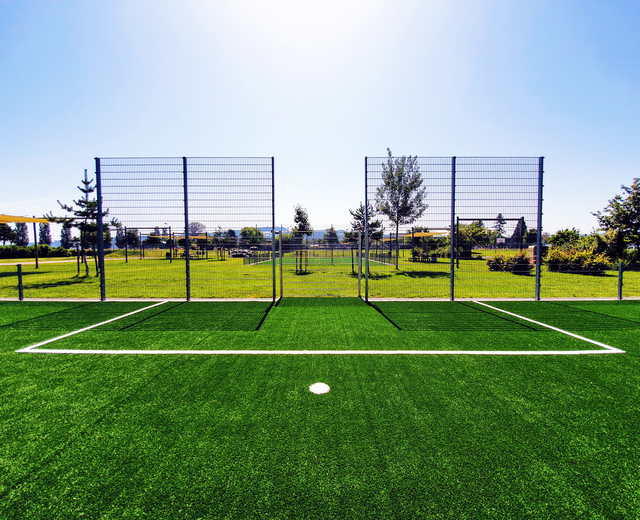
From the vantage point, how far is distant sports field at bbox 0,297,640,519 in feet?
6.15

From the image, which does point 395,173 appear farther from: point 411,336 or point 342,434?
point 342,434

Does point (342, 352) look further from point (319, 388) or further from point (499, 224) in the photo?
point (499, 224)

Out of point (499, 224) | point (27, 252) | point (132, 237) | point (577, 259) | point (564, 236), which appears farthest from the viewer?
point (27, 252)

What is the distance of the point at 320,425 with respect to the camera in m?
2.62

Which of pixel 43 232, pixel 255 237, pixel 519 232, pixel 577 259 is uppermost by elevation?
pixel 43 232

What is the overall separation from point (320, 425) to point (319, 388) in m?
0.67

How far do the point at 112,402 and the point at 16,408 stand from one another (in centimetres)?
84

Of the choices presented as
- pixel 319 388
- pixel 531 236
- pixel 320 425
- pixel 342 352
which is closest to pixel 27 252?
pixel 342 352

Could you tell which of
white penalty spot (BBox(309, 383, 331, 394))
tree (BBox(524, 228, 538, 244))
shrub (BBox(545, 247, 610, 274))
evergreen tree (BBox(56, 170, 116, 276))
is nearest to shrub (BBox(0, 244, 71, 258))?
evergreen tree (BBox(56, 170, 116, 276))

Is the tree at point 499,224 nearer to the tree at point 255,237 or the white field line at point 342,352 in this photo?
the white field line at point 342,352

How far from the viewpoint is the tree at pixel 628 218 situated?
1907 centimetres

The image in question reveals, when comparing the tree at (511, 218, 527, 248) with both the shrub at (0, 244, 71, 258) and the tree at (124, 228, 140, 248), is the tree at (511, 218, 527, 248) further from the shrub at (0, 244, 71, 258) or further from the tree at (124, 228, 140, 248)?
the shrub at (0, 244, 71, 258)

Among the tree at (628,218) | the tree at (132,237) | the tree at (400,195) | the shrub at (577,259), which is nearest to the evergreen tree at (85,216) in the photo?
the tree at (132,237)

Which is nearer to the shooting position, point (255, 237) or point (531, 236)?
point (255, 237)
